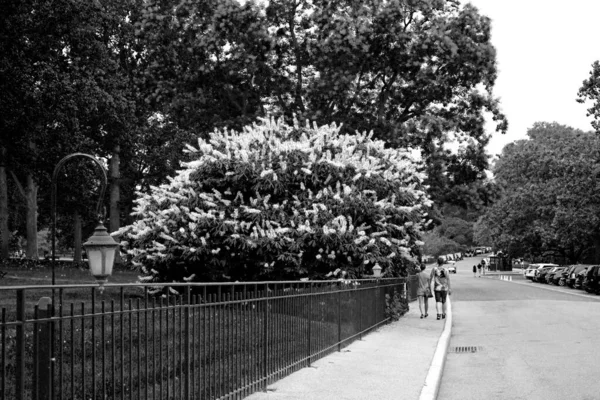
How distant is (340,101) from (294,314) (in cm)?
2045

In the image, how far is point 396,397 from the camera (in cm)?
1038

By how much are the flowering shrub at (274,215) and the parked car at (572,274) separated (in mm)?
35438

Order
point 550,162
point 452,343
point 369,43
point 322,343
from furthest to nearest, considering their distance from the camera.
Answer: point 550,162 < point 369,43 < point 452,343 < point 322,343

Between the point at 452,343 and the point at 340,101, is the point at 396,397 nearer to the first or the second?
the point at 452,343

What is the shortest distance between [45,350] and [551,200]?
7331 cm

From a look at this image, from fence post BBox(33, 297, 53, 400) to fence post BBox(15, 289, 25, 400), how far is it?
0.30 m

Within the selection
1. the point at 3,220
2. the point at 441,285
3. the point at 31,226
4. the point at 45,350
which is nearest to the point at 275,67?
the point at 441,285

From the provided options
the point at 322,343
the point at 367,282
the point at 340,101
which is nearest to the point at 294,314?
A: the point at 322,343

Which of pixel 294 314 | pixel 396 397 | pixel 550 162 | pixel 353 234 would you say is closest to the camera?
pixel 396 397

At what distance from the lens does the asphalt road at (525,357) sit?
11789 mm

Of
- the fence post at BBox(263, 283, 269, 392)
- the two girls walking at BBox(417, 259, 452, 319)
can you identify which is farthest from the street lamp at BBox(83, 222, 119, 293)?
the two girls walking at BBox(417, 259, 452, 319)

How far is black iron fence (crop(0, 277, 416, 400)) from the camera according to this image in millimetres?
5645

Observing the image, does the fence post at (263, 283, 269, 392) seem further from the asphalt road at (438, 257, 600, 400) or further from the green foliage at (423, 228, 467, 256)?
the green foliage at (423, 228, 467, 256)

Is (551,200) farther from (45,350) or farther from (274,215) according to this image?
(45,350)
